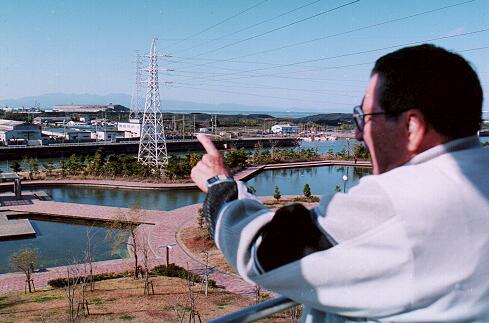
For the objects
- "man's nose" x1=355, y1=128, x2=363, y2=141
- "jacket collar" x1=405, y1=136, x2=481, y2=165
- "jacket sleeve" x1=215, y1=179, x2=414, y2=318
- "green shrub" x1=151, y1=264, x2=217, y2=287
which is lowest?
A: "green shrub" x1=151, y1=264, x2=217, y2=287

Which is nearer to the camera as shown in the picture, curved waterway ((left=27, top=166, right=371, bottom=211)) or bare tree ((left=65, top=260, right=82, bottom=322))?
bare tree ((left=65, top=260, right=82, bottom=322))

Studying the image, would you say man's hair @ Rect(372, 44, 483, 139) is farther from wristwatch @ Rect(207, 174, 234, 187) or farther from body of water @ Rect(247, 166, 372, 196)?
body of water @ Rect(247, 166, 372, 196)

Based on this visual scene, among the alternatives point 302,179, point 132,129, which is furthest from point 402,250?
point 132,129

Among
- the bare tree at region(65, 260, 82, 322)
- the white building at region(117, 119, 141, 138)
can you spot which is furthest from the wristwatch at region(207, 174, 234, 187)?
the white building at region(117, 119, 141, 138)

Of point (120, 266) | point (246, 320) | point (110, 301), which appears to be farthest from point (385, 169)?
point (120, 266)

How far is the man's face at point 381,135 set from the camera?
460 millimetres

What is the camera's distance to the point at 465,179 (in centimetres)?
41

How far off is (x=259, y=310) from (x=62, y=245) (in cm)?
747

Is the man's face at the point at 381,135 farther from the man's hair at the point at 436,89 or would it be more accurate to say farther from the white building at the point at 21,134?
the white building at the point at 21,134

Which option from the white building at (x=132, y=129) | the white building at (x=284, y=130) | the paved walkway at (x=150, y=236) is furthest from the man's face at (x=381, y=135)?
the white building at (x=284, y=130)

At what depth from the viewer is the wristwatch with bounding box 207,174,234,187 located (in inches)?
19.7

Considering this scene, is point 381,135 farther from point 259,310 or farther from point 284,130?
point 284,130

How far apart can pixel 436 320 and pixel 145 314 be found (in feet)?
15.2

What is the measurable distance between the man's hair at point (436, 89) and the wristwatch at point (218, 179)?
0.17 m
